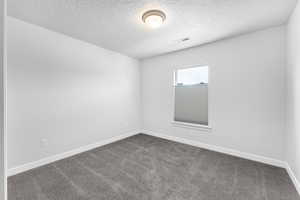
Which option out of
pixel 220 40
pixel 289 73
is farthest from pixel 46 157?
pixel 289 73

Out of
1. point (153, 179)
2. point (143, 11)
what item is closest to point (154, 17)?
point (143, 11)

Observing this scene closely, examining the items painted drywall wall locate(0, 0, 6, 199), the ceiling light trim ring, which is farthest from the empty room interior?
painted drywall wall locate(0, 0, 6, 199)

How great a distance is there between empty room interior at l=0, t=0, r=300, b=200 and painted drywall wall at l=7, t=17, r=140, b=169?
0.06 feet

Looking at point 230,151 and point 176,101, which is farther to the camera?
point 176,101

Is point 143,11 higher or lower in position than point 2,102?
higher

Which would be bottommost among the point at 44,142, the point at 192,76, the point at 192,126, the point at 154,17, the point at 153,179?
the point at 153,179

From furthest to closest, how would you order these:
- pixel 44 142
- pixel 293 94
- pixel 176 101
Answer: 1. pixel 176 101
2. pixel 44 142
3. pixel 293 94

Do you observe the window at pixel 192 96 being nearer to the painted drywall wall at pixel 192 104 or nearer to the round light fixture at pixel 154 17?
the painted drywall wall at pixel 192 104

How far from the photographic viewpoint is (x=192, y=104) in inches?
135

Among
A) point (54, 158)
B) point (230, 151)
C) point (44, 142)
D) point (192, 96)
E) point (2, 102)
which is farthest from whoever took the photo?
point (192, 96)

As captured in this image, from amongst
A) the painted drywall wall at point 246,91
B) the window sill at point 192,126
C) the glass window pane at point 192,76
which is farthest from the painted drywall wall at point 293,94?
the glass window pane at point 192,76

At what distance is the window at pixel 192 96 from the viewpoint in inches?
127

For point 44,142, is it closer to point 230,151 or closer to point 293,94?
point 230,151

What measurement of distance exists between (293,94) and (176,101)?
226 cm
